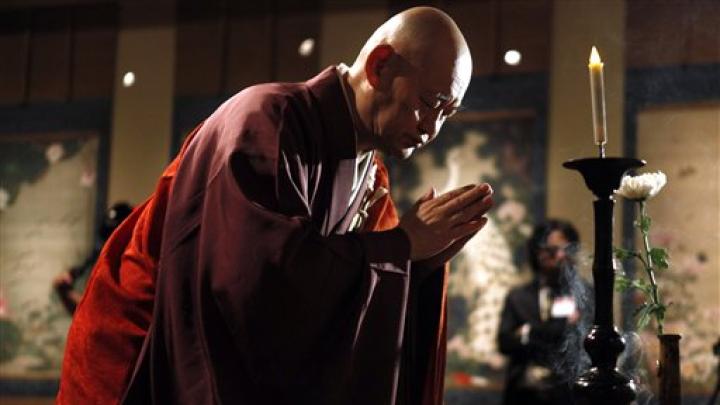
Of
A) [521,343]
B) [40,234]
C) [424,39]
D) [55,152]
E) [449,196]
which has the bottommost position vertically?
[521,343]

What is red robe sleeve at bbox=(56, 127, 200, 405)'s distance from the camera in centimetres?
181

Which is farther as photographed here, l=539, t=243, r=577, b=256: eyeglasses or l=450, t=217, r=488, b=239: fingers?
l=539, t=243, r=577, b=256: eyeglasses

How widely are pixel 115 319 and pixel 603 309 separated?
795 mm

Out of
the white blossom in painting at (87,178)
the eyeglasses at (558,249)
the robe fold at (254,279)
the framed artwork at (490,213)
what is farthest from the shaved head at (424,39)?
the white blossom in painting at (87,178)

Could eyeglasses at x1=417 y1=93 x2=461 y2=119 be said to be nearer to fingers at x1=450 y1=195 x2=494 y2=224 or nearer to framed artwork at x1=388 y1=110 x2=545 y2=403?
fingers at x1=450 y1=195 x2=494 y2=224

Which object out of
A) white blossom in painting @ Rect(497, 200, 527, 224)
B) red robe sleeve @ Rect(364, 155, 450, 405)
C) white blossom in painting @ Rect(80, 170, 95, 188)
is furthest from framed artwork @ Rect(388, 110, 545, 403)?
red robe sleeve @ Rect(364, 155, 450, 405)

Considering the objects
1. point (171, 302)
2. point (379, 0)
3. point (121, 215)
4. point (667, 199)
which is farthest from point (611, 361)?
point (121, 215)

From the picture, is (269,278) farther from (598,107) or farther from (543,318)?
(543,318)

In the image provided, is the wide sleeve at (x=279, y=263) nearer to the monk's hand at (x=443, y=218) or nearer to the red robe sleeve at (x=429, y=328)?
the monk's hand at (x=443, y=218)

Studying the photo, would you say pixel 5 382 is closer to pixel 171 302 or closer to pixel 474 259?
pixel 474 259

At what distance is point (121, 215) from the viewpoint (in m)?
3.75

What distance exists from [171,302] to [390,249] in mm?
339

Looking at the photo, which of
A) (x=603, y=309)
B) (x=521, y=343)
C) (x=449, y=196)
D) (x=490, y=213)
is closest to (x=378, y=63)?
(x=449, y=196)

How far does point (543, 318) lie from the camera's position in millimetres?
3400
